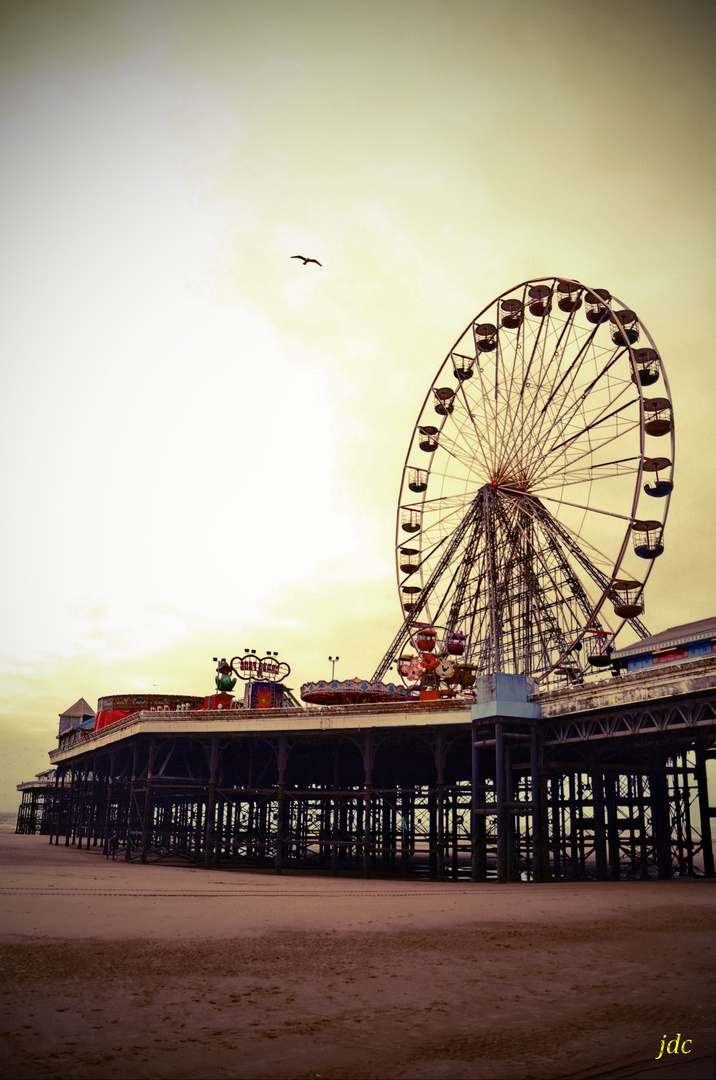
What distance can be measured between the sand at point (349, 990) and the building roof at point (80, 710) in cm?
9892

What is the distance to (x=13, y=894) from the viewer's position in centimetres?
2667

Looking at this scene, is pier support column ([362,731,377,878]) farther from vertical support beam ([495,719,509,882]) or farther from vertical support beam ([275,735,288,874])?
vertical support beam ([495,719,509,882])

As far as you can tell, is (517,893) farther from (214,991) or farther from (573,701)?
(214,991)

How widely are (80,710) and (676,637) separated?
9649 cm

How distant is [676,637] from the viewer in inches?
1827

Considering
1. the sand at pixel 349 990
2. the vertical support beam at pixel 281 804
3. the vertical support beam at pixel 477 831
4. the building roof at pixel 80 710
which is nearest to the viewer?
the sand at pixel 349 990

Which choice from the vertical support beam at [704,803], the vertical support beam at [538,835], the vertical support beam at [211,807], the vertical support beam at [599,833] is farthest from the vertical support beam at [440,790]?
the vertical support beam at [704,803]

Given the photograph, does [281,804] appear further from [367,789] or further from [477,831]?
[477,831]

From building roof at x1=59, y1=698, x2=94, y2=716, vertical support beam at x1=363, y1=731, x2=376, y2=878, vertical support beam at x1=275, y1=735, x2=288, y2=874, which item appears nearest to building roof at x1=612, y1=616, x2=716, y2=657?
vertical support beam at x1=363, y1=731, x2=376, y2=878

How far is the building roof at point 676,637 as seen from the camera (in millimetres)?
44534

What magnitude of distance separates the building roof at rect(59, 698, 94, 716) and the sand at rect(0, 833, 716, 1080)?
98915 mm

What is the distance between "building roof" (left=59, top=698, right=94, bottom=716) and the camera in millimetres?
119312

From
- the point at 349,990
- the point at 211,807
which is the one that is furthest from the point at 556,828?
the point at 349,990

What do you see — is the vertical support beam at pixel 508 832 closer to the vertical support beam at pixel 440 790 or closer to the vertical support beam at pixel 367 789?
the vertical support beam at pixel 440 790
